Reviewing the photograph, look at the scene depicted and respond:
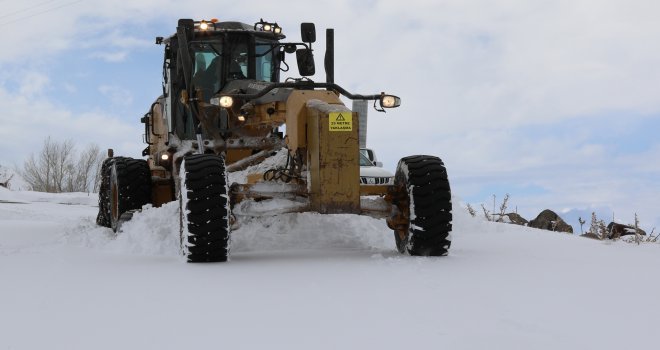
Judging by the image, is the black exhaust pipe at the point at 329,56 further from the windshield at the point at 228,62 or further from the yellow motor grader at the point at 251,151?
the windshield at the point at 228,62

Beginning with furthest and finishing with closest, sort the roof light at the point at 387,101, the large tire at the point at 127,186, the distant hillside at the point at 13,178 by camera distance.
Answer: the distant hillside at the point at 13,178 < the large tire at the point at 127,186 < the roof light at the point at 387,101

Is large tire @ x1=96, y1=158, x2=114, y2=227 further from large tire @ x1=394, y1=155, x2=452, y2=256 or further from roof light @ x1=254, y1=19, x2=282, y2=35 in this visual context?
large tire @ x1=394, y1=155, x2=452, y2=256

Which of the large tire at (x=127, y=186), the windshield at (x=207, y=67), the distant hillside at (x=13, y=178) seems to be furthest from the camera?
the distant hillside at (x=13, y=178)

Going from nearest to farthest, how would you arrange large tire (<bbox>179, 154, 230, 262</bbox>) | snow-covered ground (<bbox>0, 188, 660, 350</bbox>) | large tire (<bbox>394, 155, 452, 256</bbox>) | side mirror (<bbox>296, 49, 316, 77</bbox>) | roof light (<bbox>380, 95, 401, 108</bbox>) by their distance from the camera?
1. snow-covered ground (<bbox>0, 188, 660, 350</bbox>)
2. large tire (<bbox>179, 154, 230, 262</bbox>)
3. large tire (<bbox>394, 155, 452, 256</bbox>)
4. roof light (<bbox>380, 95, 401, 108</bbox>)
5. side mirror (<bbox>296, 49, 316, 77</bbox>)

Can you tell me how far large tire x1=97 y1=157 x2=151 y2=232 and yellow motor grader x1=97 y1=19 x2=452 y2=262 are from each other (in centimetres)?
1

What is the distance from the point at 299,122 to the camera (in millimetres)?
7426

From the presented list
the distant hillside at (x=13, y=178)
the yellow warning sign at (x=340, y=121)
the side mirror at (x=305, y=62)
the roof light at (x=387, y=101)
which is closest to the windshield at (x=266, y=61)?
the side mirror at (x=305, y=62)

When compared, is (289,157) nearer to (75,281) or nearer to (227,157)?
(227,157)

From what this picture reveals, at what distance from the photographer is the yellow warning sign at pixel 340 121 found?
22.9ft

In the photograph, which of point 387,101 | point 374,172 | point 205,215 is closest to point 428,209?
point 387,101

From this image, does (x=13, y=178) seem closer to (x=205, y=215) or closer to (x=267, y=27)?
(x=267, y=27)

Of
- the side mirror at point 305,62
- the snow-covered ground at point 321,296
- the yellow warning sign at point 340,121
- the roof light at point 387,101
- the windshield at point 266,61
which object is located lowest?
the snow-covered ground at point 321,296

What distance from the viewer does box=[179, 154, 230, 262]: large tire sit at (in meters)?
6.92

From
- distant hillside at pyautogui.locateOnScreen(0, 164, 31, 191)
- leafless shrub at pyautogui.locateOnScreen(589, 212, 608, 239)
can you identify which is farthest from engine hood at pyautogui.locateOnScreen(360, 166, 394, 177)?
distant hillside at pyautogui.locateOnScreen(0, 164, 31, 191)
